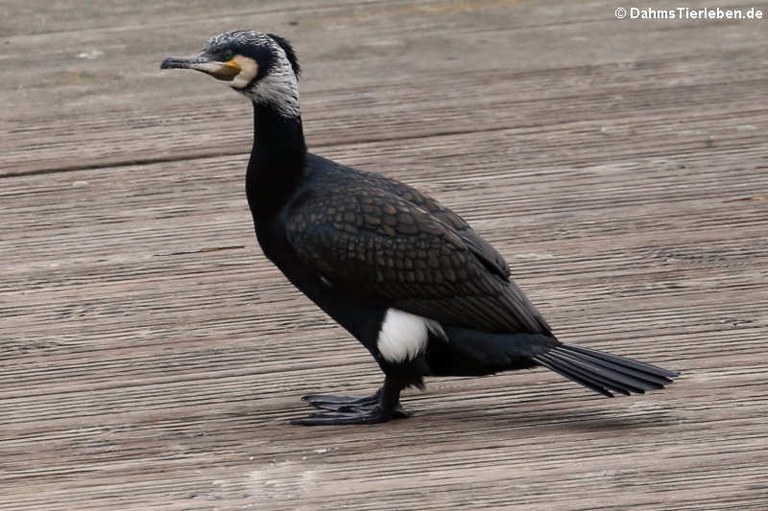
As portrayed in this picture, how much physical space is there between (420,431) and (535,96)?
2.48 m

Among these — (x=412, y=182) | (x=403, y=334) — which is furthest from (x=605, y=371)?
(x=412, y=182)

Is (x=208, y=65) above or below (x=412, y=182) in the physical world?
above

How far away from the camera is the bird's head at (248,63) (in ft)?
12.4

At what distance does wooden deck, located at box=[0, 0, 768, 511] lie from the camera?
3.43 metres

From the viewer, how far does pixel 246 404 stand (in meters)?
3.89

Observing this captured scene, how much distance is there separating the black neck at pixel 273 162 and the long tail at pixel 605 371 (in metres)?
0.70

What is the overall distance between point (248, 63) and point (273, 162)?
0.24 meters

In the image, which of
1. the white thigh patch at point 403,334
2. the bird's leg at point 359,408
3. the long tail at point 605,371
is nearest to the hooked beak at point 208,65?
the white thigh patch at point 403,334

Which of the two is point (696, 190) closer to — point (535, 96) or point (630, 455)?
point (535, 96)

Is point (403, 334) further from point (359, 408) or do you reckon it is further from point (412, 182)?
point (412, 182)

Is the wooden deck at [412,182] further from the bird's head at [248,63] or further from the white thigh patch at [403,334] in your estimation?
the bird's head at [248,63]

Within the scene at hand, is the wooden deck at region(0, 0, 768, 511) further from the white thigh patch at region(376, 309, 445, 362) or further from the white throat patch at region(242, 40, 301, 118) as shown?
the white throat patch at region(242, 40, 301, 118)

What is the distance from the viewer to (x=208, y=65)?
3768mm

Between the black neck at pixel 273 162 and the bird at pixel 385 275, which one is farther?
the black neck at pixel 273 162
